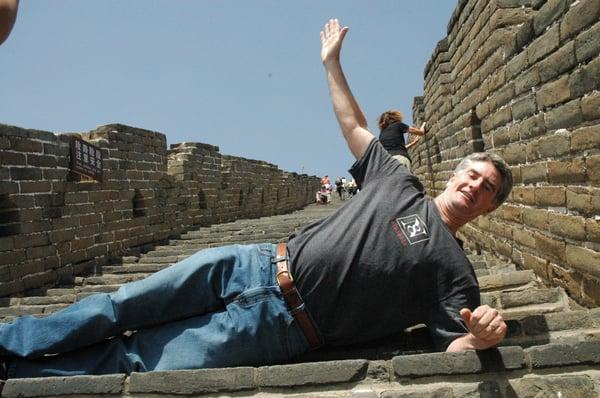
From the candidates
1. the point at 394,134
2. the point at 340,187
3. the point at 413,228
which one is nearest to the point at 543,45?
the point at 413,228

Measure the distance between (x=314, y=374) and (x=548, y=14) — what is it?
255 cm

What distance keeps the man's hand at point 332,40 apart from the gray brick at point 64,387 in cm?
205

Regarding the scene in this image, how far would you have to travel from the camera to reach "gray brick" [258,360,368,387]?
2.38 metres

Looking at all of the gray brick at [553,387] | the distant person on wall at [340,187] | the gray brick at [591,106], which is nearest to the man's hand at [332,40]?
the gray brick at [591,106]

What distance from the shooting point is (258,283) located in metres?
2.69

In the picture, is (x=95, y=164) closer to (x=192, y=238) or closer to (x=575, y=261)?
(x=192, y=238)

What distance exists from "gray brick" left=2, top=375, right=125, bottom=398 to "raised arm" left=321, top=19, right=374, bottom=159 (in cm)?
172

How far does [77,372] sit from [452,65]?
5.19 meters

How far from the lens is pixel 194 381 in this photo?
243cm

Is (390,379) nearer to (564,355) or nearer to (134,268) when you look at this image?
(564,355)

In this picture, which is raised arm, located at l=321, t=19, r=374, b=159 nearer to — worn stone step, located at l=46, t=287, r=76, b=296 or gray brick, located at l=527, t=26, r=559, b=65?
gray brick, located at l=527, t=26, r=559, b=65

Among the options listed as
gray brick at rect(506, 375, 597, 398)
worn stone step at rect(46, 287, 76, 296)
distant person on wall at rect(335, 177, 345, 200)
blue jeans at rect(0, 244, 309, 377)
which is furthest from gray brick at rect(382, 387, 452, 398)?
distant person on wall at rect(335, 177, 345, 200)

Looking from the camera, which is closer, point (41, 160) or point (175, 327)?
point (175, 327)

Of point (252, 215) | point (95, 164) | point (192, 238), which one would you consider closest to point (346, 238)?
point (95, 164)
